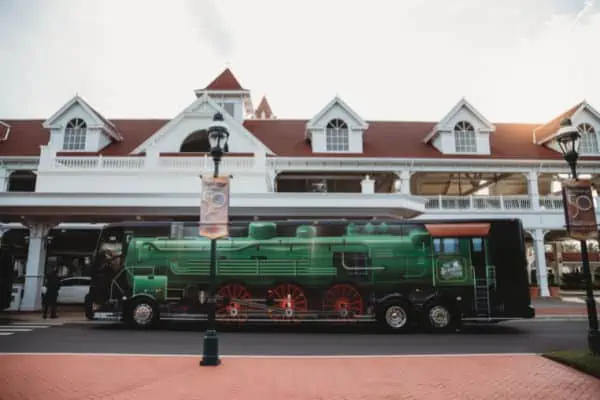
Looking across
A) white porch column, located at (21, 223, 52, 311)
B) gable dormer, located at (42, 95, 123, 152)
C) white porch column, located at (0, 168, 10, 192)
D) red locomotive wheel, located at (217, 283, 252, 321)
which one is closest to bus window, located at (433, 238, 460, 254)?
red locomotive wheel, located at (217, 283, 252, 321)

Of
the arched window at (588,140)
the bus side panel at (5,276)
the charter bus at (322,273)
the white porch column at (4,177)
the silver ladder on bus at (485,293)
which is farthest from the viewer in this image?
the arched window at (588,140)

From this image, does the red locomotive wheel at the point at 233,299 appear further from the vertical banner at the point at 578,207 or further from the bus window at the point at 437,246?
the vertical banner at the point at 578,207

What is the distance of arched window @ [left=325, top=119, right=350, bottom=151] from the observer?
2520 centimetres

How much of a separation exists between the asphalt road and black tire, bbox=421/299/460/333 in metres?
0.49

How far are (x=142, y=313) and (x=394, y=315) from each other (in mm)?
8227

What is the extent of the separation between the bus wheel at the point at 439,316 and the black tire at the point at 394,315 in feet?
1.71

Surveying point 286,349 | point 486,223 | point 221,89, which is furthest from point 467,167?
point 286,349

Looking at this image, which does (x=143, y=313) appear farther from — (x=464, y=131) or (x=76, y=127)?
(x=464, y=131)

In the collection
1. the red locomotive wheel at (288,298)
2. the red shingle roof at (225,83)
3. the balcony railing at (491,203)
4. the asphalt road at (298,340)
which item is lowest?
the asphalt road at (298,340)

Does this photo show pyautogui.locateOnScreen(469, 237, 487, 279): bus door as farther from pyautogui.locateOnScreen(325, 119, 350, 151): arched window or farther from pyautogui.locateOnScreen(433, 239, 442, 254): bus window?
pyautogui.locateOnScreen(325, 119, 350, 151): arched window

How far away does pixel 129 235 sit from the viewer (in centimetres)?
1383

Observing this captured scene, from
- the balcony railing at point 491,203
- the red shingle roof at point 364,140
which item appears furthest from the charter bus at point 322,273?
the balcony railing at point 491,203

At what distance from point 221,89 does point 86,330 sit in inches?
763

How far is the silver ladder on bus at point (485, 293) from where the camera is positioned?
12.6 m
